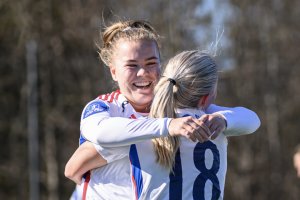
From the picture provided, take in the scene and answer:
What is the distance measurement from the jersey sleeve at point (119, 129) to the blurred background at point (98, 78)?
69.5 feet

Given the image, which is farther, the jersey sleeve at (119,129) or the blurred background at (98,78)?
the blurred background at (98,78)

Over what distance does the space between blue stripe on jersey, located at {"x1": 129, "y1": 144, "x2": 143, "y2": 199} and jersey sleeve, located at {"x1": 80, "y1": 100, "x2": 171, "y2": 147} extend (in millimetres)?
100

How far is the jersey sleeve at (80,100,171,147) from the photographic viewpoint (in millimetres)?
3584

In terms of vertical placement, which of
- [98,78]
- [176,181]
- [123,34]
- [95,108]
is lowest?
[176,181]

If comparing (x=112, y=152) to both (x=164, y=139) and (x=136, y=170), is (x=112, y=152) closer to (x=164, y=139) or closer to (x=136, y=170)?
(x=136, y=170)

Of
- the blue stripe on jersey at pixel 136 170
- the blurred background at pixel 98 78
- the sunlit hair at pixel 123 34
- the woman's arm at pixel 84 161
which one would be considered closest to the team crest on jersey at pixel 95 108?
the woman's arm at pixel 84 161

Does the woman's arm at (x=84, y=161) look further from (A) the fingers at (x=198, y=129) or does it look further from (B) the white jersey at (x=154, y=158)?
(A) the fingers at (x=198, y=129)

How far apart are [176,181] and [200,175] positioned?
0.11 m

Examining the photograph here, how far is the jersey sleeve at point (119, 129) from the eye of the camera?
3584mm

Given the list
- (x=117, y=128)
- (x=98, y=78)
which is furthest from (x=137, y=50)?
(x=98, y=78)

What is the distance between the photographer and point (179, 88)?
12.2 feet

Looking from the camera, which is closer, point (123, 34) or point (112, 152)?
point (112, 152)

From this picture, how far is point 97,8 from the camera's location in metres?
26.6

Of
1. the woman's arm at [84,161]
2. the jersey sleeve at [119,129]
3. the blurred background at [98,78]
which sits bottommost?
the woman's arm at [84,161]
